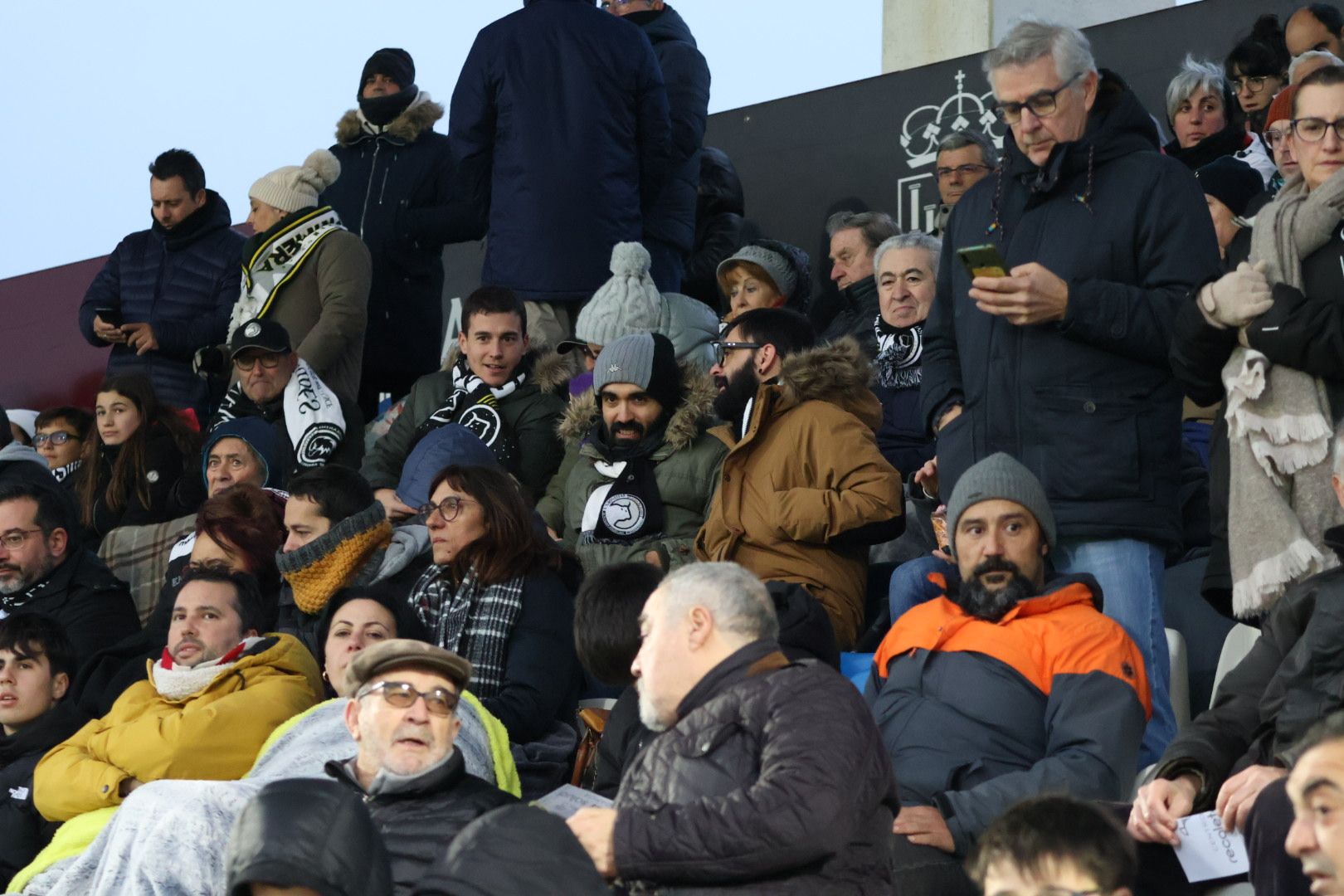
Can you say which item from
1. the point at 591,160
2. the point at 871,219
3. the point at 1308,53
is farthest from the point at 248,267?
the point at 1308,53

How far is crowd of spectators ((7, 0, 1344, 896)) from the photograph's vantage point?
3.71m

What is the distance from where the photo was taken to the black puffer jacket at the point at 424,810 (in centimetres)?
417

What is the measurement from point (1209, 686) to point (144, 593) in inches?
148

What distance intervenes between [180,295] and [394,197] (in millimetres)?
996

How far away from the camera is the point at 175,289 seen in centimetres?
869

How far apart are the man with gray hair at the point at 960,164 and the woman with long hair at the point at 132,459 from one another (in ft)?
10.1

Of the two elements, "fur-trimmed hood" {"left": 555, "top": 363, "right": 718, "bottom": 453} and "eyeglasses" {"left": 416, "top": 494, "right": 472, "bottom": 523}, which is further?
"fur-trimmed hood" {"left": 555, "top": 363, "right": 718, "bottom": 453}

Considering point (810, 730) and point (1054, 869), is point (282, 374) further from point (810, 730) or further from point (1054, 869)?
point (1054, 869)

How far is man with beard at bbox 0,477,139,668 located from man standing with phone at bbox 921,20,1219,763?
9.65 feet

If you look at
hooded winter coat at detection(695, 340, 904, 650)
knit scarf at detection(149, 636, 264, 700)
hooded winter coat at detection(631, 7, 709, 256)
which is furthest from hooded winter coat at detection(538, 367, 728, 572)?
hooded winter coat at detection(631, 7, 709, 256)

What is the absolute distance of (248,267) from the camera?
838 centimetres

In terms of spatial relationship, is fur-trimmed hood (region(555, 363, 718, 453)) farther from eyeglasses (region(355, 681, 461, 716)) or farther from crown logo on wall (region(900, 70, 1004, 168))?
crown logo on wall (region(900, 70, 1004, 168))

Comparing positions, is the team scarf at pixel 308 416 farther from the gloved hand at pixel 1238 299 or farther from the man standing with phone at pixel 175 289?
the gloved hand at pixel 1238 299

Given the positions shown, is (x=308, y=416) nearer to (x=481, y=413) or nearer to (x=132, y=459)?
(x=132, y=459)
